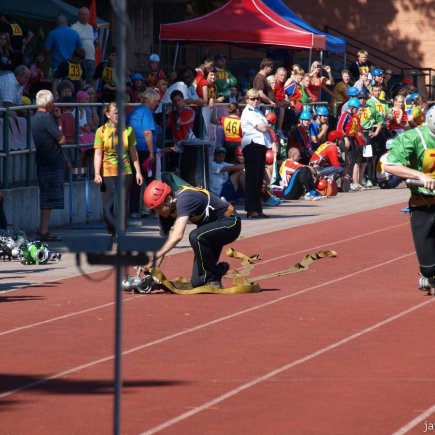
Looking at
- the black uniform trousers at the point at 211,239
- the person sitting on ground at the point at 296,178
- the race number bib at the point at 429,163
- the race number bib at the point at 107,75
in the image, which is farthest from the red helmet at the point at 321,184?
the race number bib at the point at 429,163

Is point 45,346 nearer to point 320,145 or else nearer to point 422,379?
point 422,379

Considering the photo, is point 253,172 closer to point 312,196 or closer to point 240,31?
point 312,196

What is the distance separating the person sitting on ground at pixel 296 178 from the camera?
26.7 m

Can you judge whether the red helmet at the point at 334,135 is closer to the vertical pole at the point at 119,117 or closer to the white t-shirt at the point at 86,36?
the white t-shirt at the point at 86,36

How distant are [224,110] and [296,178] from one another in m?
1.81

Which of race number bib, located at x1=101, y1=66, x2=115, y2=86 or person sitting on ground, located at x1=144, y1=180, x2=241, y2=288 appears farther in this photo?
race number bib, located at x1=101, y1=66, x2=115, y2=86

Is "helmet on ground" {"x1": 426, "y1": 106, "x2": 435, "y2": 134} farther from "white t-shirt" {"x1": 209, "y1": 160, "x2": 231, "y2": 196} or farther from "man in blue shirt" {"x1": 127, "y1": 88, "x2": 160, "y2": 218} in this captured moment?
"white t-shirt" {"x1": 209, "y1": 160, "x2": 231, "y2": 196}

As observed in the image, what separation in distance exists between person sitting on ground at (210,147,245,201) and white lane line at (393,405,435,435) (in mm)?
16394

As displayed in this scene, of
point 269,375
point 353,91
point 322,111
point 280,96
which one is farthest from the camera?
point 353,91

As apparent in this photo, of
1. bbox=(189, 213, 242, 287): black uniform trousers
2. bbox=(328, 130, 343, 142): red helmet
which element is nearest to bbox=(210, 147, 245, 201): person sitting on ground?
bbox=(328, 130, 343, 142): red helmet

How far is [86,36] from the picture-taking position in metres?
25.4

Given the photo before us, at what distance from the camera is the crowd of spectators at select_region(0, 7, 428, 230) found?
21.8 metres

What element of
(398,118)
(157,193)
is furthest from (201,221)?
(398,118)

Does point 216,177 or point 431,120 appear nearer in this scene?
point 431,120
